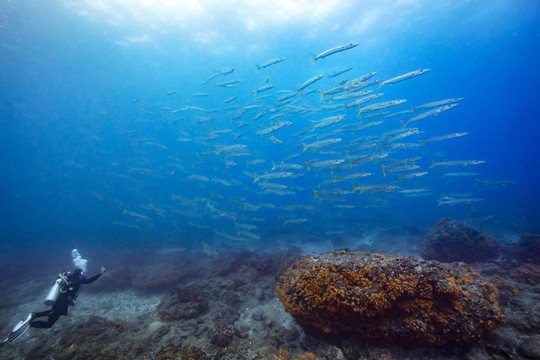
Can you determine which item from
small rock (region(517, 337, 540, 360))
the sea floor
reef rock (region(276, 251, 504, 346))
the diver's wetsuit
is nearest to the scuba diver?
the diver's wetsuit

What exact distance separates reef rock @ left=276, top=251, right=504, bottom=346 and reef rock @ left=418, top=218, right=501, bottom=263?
4988 millimetres

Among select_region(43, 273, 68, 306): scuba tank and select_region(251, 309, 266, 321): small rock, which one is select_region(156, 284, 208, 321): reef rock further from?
select_region(43, 273, 68, 306): scuba tank

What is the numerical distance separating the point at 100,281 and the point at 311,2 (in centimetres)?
2716

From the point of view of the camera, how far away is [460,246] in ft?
24.5

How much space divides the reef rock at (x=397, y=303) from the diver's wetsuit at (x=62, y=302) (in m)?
5.80

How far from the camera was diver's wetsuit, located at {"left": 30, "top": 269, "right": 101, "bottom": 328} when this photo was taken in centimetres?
521

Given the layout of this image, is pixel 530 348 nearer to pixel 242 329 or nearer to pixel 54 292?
pixel 242 329

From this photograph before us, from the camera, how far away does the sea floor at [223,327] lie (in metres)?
2.96

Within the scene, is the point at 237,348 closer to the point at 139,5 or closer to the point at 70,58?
the point at 139,5

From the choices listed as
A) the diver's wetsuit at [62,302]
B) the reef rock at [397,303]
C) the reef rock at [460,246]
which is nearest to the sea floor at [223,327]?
the reef rock at [397,303]

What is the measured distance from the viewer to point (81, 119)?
6781 cm

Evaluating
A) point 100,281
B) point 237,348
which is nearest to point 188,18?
point 100,281

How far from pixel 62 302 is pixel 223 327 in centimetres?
460

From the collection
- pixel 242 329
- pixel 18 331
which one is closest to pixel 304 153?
pixel 242 329
